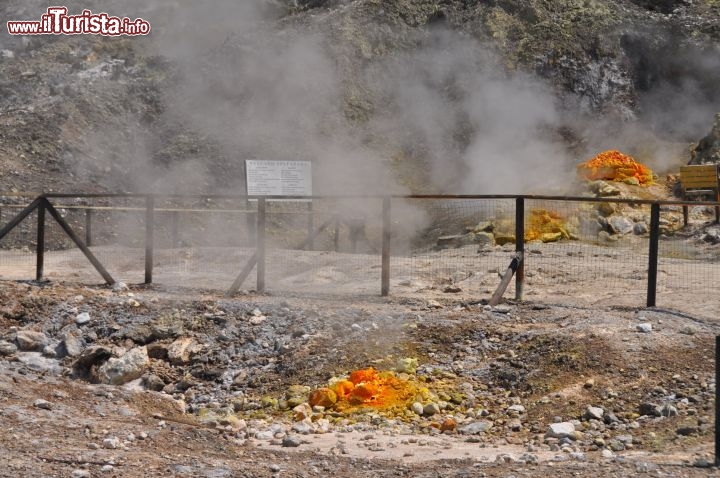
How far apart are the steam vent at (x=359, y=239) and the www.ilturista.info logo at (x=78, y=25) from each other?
0.17 metres

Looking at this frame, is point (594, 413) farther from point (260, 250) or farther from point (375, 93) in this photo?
point (375, 93)

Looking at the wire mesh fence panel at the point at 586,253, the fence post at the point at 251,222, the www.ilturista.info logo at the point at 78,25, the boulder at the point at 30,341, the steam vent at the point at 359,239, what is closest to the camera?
the steam vent at the point at 359,239

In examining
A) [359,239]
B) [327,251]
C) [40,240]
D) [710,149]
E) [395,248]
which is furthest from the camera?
[710,149]

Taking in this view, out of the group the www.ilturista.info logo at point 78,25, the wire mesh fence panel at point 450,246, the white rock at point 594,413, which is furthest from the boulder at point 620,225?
the www.ilturista.info logo at point 78,25

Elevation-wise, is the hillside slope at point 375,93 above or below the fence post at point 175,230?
above

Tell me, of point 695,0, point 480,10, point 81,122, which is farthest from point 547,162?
point 81,122

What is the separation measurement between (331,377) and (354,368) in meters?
→ 0.21

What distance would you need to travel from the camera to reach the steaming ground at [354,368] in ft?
15.4

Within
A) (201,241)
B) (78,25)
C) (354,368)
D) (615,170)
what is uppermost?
(78,25)

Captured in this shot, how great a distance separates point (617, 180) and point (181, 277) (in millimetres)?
9141

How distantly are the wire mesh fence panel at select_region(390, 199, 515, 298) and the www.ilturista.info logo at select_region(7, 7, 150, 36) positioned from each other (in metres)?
12.6

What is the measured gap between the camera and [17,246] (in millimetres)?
13547

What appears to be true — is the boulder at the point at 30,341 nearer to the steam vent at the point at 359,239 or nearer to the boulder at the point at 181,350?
the steam vent at the point at 359,239

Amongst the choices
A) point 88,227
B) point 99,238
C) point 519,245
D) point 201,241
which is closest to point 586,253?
point 519,245
